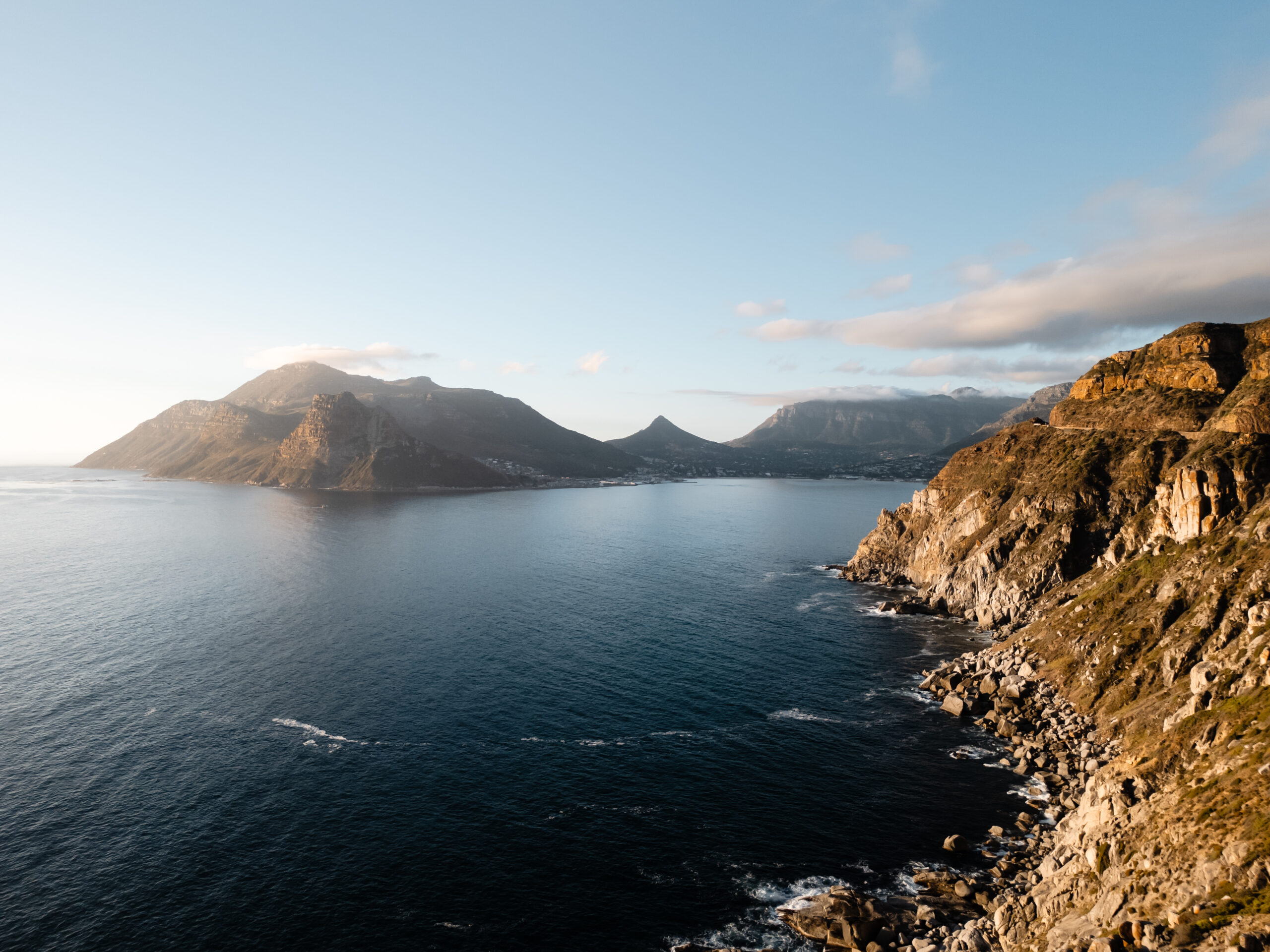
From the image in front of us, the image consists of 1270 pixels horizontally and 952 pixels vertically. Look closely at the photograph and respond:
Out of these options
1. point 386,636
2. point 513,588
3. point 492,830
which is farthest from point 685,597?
point 492,830

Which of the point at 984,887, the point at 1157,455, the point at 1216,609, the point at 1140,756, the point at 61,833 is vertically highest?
the point at 1157,455

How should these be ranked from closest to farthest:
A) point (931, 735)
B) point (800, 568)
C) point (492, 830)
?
1. point (492, 830)
2. point (931, 735)
3. point (800, 568)

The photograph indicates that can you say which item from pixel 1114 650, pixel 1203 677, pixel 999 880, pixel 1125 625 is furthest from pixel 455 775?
pixel 1125 625

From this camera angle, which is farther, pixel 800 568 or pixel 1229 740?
pixel 800 568

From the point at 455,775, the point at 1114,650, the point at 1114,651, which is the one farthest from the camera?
the point at 1114,650

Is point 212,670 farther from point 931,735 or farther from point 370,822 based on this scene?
point 931,735

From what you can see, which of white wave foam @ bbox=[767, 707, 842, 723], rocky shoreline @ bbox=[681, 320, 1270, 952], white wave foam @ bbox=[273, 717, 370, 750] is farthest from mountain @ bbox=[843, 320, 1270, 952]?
white wave foam @ bbox=[273, 717, 370, 750]

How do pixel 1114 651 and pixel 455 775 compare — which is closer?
pixel 455 775

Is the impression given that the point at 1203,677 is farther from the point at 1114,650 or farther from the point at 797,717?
the point at 797,717
